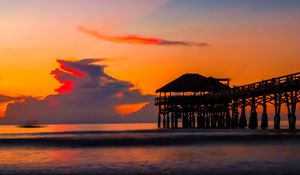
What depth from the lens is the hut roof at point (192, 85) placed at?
7306cm

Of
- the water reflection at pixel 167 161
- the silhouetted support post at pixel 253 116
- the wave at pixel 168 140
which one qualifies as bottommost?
the water reflection at pixel 167 161

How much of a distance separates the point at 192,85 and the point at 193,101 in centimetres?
231

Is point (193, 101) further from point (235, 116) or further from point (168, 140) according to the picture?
point (168, 140)

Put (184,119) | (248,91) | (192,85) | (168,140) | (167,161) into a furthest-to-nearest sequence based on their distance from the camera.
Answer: (184,119) → (192,85) → (248,91) → (168,140) → (167,161)

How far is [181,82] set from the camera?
74500 millimetres

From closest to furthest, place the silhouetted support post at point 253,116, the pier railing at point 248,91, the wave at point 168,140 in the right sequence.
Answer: the wave at point 168,140 < the pier railing at point 248,91 < the silhouetted support post at point 253,116

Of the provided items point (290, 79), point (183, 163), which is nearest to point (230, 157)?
point (183, 163)

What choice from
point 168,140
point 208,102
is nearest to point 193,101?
point 208,102

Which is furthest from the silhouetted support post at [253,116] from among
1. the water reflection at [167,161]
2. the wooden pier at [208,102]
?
the water reflection at [167,161]

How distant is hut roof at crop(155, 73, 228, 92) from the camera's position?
73062 millimetres

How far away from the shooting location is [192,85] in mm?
73688

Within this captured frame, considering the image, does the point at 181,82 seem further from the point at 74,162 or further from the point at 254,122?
the point at 74,162

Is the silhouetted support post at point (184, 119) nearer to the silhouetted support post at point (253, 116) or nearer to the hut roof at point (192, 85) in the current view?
the hut roof at point (192, 85)

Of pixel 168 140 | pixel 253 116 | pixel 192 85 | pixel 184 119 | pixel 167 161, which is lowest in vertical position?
pixel 167 161
